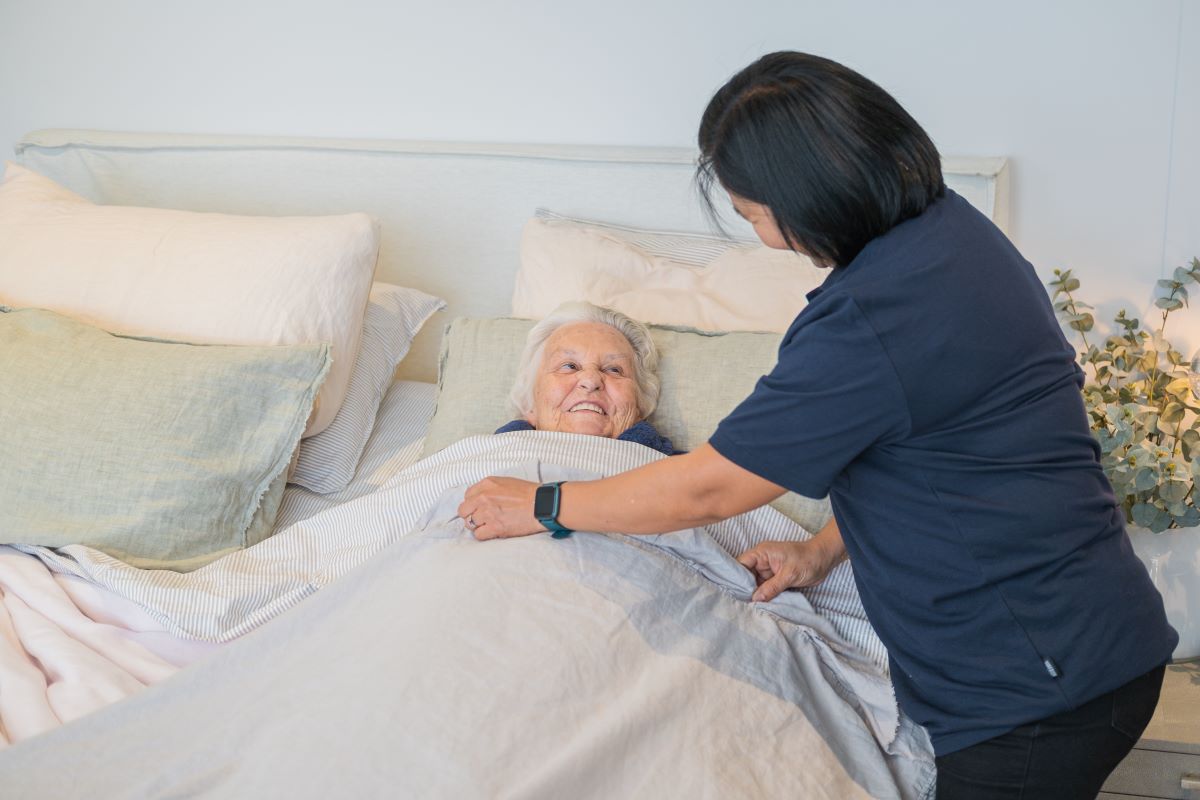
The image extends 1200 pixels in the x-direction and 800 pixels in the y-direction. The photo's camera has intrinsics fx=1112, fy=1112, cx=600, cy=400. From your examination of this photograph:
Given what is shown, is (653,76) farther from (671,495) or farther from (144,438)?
(671,495)

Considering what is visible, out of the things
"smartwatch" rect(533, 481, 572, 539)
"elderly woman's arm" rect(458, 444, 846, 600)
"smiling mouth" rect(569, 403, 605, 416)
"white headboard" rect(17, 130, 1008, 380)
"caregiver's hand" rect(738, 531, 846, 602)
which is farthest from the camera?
"white headboard" rect(17, 130, 1008, 380)

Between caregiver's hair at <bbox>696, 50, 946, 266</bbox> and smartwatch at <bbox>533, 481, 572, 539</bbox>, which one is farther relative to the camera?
smartwatch at <bbox>533, 481, 572, 539</bbox>

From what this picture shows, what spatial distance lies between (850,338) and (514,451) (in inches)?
29.1

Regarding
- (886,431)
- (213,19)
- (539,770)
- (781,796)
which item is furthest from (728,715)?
(213,19)

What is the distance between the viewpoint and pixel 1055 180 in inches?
83.6

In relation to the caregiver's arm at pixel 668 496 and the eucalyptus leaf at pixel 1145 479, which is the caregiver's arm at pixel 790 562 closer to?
the caregiver's arm at pixel 668 496

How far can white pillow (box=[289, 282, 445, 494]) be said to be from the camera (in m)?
→ 2.04

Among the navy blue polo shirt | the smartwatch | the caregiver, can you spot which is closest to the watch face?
the smartwatch

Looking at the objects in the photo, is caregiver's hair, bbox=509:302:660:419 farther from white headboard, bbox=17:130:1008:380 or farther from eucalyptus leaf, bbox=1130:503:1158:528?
eucalyptus leaf, bbox=1130:503:1158:528

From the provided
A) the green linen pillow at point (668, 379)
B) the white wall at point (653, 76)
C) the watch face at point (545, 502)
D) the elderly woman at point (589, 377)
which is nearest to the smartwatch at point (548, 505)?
the watch face at point (545, 502)

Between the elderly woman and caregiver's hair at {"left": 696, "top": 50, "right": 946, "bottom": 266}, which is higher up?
caregiver's hair at {"left": 696, "top": 50, "right": 946, "bottom": 266}

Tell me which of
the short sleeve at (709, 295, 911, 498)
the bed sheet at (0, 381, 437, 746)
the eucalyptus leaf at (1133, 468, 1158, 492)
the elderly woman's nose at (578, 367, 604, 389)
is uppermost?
the short sleeve at (709, 295, 911, 498)

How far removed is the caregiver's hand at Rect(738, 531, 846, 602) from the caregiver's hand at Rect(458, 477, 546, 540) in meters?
0.31

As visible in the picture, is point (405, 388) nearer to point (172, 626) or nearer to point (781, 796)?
point (172, 626)
